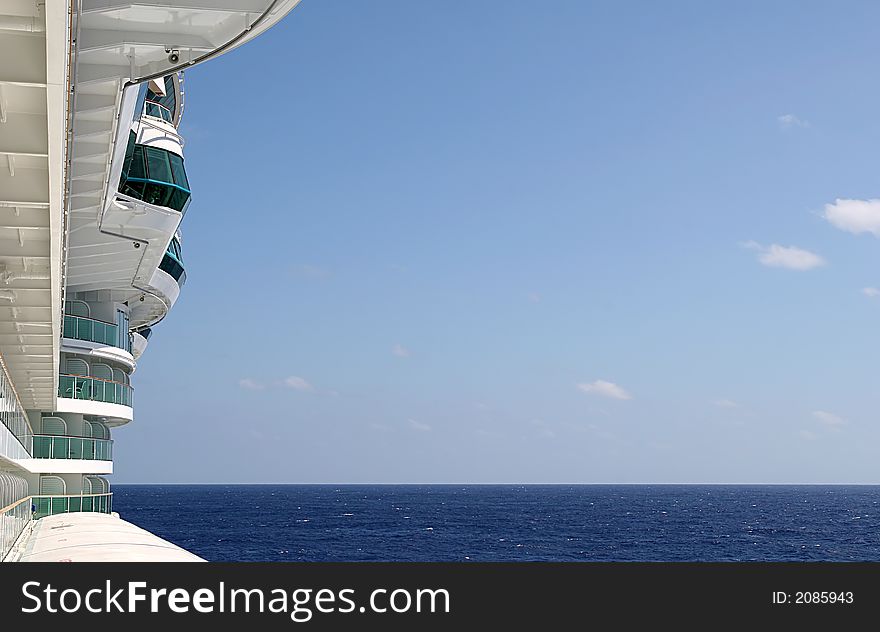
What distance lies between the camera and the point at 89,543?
21.6 metres

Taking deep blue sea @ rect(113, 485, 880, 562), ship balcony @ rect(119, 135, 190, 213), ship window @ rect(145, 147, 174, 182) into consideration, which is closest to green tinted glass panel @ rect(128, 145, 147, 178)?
ship balcony @ rect(119, 135, 190, 213)

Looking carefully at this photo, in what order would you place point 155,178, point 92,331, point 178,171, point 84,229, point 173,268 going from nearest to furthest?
point 84,229, point 155,178, point 178,171, point 92,331, point 173,268

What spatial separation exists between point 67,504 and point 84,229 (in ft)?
43.8

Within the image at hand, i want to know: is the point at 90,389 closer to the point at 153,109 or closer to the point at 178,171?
the point at 178,171

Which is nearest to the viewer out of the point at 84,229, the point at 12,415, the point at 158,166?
the point at 84,229

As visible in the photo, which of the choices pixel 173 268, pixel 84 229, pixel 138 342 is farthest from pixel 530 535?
pixel 84 229

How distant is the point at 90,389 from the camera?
124ft

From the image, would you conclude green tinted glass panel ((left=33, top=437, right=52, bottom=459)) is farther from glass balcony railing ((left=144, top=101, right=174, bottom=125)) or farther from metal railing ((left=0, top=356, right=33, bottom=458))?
glass balcony railing ((left=144, top=101, right=174, bottom=125))

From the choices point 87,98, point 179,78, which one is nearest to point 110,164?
point 87,98

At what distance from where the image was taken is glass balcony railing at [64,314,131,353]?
36.7 metres

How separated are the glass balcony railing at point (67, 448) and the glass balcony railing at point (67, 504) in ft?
4.88

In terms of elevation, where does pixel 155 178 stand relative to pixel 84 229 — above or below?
above

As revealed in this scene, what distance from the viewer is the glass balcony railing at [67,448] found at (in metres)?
36.7

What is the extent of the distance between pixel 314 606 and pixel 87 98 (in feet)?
30.9
